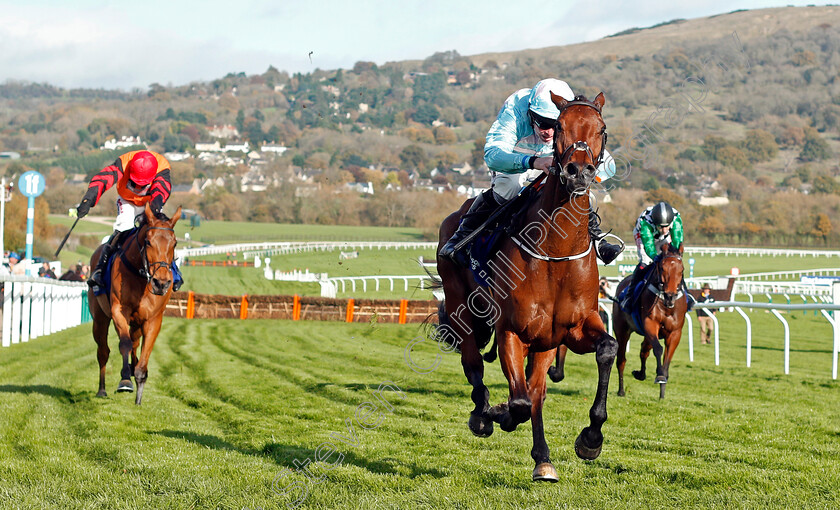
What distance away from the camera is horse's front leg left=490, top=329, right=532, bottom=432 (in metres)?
4.52

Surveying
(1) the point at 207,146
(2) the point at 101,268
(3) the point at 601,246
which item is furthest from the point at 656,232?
(1) the point at 207,146

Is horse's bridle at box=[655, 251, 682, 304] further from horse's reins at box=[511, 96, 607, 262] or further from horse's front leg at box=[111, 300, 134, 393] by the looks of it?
horse's front leg at box=[111, 300, 134, 393]

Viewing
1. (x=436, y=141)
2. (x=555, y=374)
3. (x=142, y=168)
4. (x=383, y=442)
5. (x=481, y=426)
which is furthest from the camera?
(x=436, y=141)

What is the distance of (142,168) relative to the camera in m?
8.38

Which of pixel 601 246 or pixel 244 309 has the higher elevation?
pixel 601 246

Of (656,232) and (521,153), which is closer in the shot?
(521,153)

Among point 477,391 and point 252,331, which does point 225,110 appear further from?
point 477,391

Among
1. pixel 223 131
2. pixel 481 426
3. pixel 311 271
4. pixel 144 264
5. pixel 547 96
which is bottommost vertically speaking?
pixel 311 271

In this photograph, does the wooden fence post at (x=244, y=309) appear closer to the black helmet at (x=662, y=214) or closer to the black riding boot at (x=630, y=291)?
the black riding boot at (x=630, y=291)

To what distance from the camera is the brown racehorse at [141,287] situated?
25.0 ft

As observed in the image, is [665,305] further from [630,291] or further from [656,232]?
[656,232]

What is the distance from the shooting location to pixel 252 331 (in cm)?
1927

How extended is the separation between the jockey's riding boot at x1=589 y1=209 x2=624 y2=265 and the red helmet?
514cm

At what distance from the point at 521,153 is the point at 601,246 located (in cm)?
78
